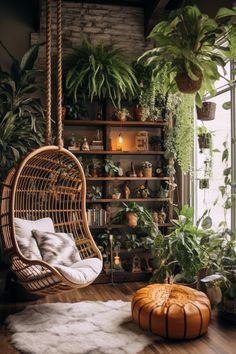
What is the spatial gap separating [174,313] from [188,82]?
1671 mm

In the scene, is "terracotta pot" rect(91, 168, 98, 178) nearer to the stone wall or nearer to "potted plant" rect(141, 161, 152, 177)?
"potted plant" rect(141, 161, 152, 177)

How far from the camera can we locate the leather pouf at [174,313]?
2.73m

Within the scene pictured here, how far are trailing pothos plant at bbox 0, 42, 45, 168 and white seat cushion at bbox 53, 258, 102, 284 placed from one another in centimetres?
124

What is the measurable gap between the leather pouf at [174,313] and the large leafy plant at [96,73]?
2.29 meters

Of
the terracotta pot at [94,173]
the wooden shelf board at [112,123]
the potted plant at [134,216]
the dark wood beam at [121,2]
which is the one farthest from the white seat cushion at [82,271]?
the dark wood beam at [121,2]

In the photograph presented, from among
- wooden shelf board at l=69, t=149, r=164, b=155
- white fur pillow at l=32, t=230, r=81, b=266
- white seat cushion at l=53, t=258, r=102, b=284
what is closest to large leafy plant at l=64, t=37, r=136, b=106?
wooden shelf board at l=69, t=149, r=164, b=155

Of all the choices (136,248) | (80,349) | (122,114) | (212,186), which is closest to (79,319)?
(80,349)

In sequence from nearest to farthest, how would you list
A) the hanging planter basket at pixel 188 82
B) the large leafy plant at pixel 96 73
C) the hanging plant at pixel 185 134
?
the hanging planter basket at pixel 188 82 < the large leafy plant at pixel 96 73 < the hanging plant at pixel 185 134

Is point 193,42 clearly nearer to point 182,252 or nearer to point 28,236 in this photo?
point 182,252

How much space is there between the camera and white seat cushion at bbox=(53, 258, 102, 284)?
2912mm

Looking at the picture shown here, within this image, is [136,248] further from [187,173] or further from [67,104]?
[67,104]

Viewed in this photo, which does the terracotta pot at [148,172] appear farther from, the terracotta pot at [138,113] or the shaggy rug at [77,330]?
the shaggy rug at [77,330]

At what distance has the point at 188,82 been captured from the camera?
2.85 metres

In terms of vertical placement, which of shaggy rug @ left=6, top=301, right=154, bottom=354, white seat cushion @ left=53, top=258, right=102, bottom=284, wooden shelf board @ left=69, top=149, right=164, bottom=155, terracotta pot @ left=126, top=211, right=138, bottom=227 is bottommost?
shaggy rug @ left=6, top=301, right=154, bottom=354
